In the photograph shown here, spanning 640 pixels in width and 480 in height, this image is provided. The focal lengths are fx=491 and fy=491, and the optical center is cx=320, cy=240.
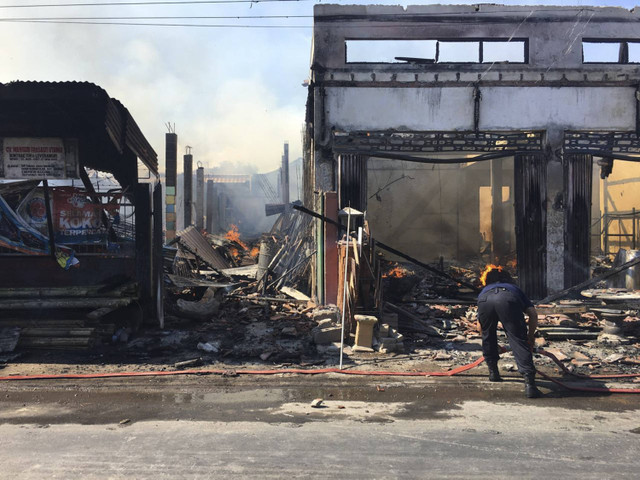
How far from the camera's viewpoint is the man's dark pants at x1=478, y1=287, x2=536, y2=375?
5.49m

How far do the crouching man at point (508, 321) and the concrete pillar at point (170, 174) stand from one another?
1732cm

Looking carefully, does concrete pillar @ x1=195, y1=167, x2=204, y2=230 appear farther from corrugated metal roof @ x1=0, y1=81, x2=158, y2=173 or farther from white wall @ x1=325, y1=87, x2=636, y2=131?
corrugated metal roof @ x1=0, y1=81, x2=158, y2=173

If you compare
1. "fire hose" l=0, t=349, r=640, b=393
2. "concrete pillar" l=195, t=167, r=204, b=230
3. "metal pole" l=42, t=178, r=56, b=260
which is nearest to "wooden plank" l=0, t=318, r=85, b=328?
"metal pole" l=42, t=178, r=56, b=260

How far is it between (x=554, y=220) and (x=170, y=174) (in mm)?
16110

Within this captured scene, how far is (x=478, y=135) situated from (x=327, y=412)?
32.0ft

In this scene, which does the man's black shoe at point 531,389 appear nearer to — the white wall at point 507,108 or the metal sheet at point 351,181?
the metal sheet at point 351,181

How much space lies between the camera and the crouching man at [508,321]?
546 centimetres

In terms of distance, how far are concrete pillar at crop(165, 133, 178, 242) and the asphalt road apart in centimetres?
1639

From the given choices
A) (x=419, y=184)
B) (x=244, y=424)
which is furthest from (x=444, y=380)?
(x=419, y=184)

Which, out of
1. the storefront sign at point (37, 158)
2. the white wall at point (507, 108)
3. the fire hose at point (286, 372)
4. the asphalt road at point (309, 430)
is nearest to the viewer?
the asphalt road at point (309, 430)

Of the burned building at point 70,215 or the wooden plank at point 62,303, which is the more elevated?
the burned building at point 70,215

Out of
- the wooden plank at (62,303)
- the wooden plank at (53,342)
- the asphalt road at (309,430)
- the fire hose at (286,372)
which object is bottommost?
the asphalt road at (309,430)

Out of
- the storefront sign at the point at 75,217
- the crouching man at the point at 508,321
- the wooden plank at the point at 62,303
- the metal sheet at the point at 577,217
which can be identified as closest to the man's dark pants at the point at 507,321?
the crouching man at the point at 508,321

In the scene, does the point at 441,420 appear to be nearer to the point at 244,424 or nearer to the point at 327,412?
the point at 327,412
